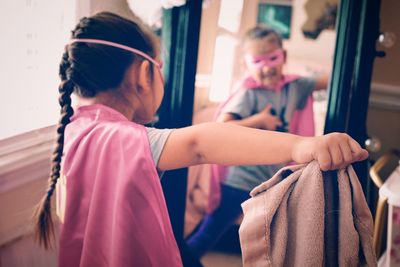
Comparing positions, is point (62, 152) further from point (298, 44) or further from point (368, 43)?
point (368, 43)

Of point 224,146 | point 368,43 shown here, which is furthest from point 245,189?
point 368,43

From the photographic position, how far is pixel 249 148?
1.99 ft

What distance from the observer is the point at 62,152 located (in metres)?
0.74

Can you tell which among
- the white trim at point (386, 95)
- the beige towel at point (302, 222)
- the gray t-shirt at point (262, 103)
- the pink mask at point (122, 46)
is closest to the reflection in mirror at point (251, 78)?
the gray t-shirt at point (262, 103)

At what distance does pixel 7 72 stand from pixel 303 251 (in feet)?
2.19

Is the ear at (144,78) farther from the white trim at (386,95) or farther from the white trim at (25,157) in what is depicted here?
the white trim at (386,95)

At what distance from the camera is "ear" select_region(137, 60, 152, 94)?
2.40ft

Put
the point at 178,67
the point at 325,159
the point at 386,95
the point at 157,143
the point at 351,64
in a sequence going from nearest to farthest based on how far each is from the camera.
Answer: the point at 325,159
the point at 157,143
the point at 178,67
the point at 351,64
the point at 386,95

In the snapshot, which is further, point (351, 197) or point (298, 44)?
point (298, 44)

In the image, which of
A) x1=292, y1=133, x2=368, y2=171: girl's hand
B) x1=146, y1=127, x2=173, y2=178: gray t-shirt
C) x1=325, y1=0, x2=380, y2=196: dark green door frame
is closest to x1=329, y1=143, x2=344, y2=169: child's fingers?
x1=292, y1=133, x2=368, y2=171: girl's hand

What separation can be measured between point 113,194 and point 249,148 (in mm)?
231

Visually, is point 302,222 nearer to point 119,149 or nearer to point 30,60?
point 119,149

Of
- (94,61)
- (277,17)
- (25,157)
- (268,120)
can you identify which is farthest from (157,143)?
(277,17)

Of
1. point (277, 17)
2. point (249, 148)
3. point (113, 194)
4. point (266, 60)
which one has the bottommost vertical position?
point (113, 194)
